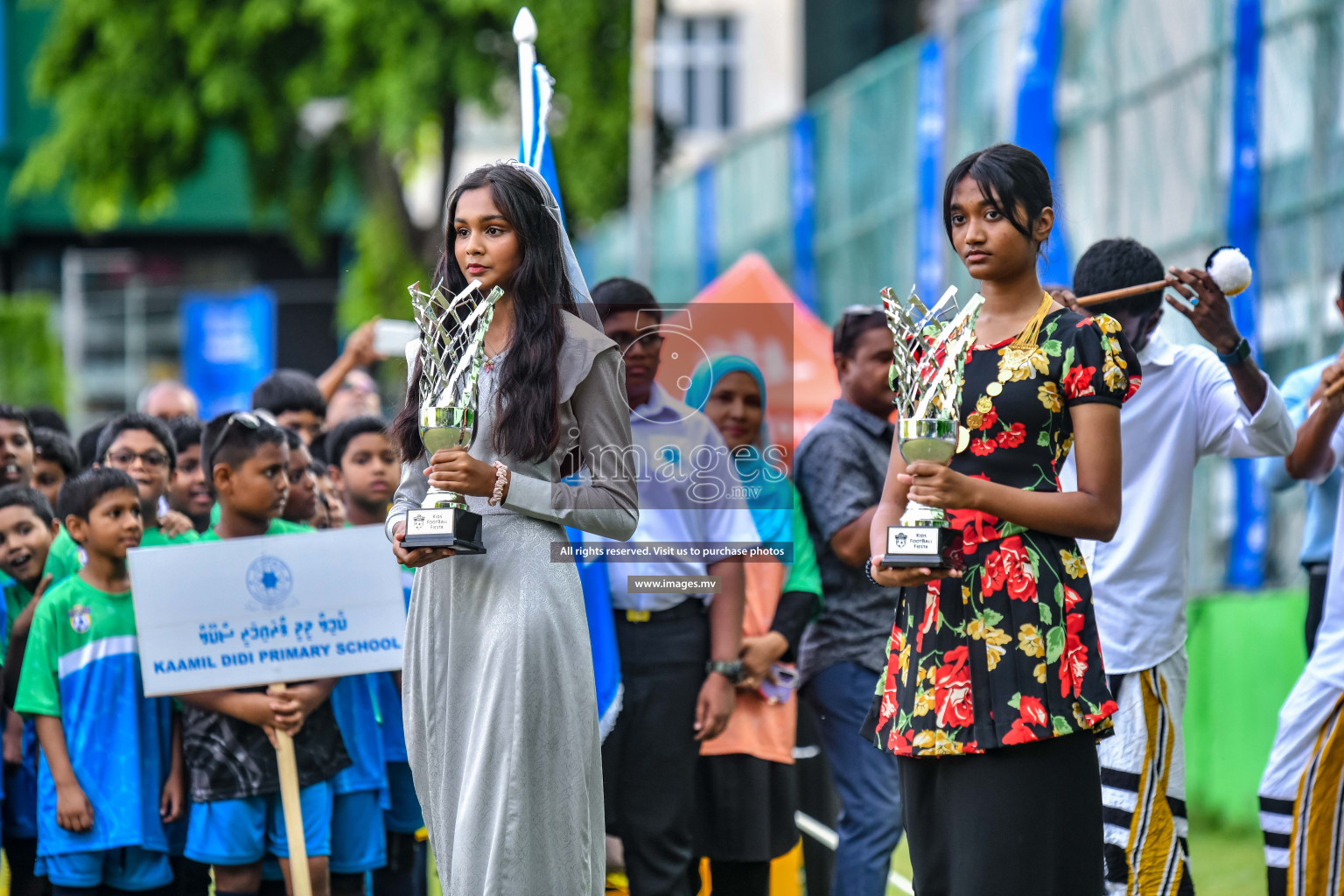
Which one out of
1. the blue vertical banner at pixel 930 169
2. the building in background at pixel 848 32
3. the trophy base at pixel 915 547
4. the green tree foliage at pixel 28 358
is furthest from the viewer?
the green tree foliage at pixel 28 358

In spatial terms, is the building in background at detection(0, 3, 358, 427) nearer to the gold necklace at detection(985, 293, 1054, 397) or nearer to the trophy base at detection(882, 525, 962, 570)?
the gold necklace at detection(985, 293, 1054, 397)

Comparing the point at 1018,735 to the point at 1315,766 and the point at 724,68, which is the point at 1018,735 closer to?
the point at 1315,766

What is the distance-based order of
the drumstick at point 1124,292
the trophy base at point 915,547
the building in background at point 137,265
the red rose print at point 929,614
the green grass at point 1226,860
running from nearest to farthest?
the trophy base at point 915,547 → the red rose print at point 929,614 → the drumstick at point 1124,292 → the green grass at point 1226,860 → the building in background at point 137,265

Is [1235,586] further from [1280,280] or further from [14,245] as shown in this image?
[14,245]

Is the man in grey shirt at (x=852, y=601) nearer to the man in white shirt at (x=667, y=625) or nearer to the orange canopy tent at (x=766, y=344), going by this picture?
the man in white shirt at (x=667, y=625)

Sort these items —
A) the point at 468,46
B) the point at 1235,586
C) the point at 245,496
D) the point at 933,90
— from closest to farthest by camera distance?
1. the point at 245,496
2. the point at 1235,586
3. the point at 933,90
4. the point at 468,46

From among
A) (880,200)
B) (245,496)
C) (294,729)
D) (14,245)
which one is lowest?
(294,729)

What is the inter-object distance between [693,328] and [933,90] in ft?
21.0

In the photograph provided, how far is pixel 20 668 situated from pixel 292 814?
121 cm

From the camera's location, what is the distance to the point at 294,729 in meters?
5.10

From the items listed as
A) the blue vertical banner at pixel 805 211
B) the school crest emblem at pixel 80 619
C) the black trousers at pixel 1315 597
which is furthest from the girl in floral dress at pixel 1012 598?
the blue vertical banner at pixel 805 211

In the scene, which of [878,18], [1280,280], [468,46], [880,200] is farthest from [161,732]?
[878,18]

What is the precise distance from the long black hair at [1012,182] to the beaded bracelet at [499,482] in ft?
3.71

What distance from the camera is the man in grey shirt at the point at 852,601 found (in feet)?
17.6
